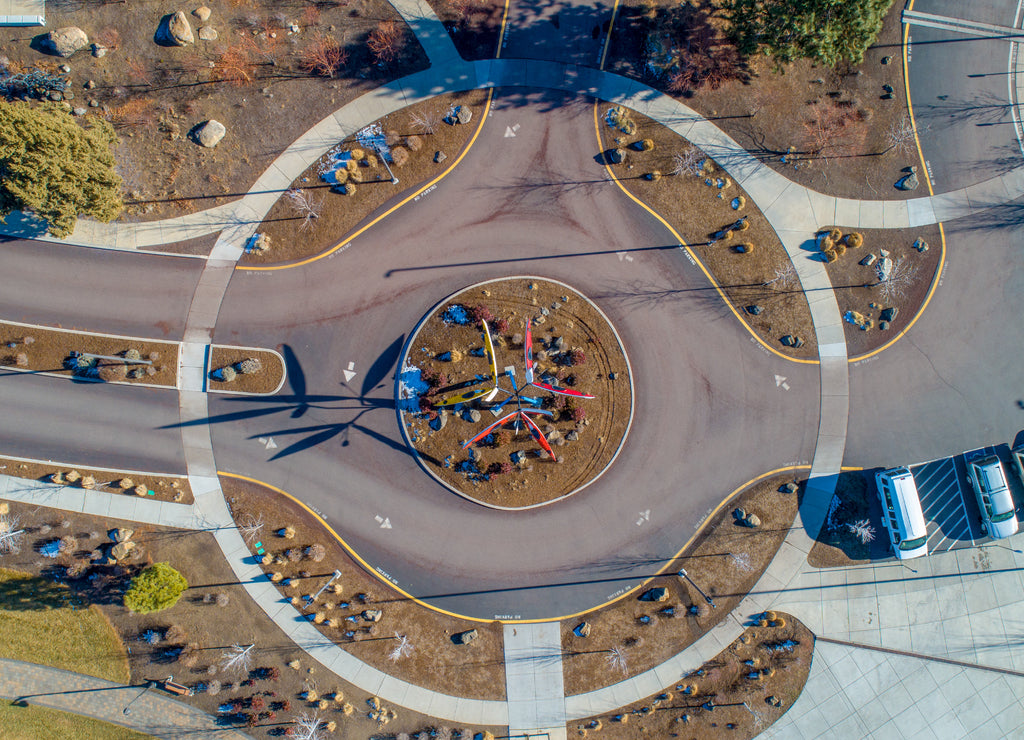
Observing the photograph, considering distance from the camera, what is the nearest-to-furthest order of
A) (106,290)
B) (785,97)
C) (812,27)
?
(812,27) < (106,290) < (785,97)

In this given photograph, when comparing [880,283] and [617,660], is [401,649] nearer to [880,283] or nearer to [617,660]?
[617,660]

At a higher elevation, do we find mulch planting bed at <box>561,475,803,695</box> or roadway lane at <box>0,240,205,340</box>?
roadway lane at <box>0,240,205,340</box>

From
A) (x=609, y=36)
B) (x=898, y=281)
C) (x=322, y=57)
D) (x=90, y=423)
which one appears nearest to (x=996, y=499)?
(x=898, y=281)

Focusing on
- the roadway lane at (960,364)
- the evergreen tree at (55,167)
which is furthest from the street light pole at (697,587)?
the evergreen tree at (55,167)

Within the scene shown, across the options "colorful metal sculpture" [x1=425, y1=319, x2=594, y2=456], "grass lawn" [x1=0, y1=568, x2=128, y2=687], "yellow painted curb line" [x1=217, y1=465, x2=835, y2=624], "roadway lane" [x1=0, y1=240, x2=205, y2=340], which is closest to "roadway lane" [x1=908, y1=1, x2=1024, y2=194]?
"colorful metal sculpture" [x1=425, y1=319, x2=594, y2=456]

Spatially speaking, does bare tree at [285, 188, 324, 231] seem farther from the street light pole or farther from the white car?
the white car

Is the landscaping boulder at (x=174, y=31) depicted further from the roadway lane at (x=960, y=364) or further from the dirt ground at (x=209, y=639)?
the roadway lane at (x=960, y=364)
